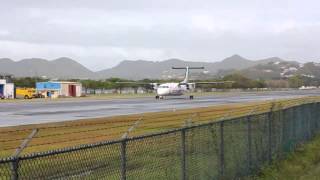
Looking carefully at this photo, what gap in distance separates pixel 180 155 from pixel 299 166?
22.8ft

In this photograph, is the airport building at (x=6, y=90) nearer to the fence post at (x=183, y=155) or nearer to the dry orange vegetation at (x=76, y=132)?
the dry orange vegetation at (x=76, y=132)

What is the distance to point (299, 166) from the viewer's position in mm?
15539

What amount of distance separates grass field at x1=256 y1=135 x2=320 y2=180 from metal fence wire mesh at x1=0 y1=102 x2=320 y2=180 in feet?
0.86

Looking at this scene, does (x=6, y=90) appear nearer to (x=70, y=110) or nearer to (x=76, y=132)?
(x=70, y=110)

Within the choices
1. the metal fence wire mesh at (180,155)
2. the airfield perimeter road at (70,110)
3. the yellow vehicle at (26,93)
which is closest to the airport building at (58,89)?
the yellow vehicle at (26,93)

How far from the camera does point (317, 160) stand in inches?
682

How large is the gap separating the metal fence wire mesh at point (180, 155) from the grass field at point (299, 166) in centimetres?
26

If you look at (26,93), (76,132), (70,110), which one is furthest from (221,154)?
(26,93)

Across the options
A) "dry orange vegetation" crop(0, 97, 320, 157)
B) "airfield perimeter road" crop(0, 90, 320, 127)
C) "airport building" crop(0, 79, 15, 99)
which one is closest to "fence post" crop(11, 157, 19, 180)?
"dry orange vegetation" crop(0, 97, 320, 157)

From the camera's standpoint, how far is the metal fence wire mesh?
7.05 m

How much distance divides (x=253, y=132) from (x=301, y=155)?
11.7 ft

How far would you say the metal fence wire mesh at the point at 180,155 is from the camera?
705 cm

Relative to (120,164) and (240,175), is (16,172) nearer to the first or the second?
(120,164)

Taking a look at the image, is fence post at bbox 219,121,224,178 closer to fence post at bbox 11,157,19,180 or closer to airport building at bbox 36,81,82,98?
fence post at bbox 11,157,19,180
